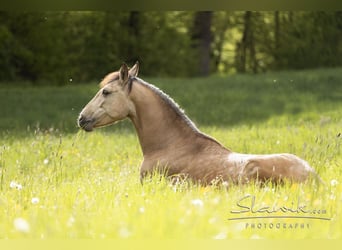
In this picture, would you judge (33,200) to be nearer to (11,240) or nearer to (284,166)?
(11,240)

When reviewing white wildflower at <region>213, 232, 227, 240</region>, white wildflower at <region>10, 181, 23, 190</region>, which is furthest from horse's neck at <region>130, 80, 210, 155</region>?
white wildflower at <region>213, 232, 227, 240</region>

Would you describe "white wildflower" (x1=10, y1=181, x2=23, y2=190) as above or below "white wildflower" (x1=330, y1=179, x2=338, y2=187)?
below

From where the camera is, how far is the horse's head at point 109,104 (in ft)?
21.9

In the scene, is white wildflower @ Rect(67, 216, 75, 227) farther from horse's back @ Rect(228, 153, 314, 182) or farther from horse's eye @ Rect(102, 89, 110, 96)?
horse's eye @ Rect(102, 89, 110, 96)

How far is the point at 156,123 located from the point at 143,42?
3.94ft

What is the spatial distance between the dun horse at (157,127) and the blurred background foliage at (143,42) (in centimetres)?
59

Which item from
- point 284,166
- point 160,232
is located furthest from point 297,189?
point 160,232

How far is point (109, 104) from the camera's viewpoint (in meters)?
6.72

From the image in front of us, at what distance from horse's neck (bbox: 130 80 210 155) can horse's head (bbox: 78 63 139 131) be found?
7 cm

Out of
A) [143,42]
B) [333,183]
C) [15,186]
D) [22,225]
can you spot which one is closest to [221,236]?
[22,225]

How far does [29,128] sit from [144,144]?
1.27 metres

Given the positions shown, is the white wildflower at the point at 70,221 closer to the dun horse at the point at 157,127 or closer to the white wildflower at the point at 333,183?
the dun horse at the point at 157,127

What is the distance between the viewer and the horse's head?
6.68 metres

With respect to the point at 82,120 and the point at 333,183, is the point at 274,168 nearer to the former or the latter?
the point at 333,183
